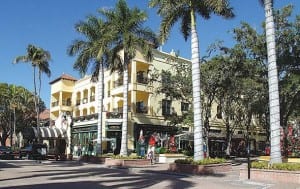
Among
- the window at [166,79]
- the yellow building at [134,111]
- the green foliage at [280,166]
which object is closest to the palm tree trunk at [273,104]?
the green foliage at [280,166]

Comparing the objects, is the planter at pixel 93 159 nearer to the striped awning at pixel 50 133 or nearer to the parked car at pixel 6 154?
the parked car at pixel 6 154

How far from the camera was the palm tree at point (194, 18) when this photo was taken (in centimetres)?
2248

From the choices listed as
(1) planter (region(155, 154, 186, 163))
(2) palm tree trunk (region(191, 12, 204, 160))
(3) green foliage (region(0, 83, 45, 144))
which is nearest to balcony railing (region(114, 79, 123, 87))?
(1) planter (region(155, 154, 186, 163))

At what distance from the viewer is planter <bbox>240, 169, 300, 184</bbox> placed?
17.2m

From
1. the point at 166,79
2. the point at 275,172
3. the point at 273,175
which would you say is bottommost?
the point at 273,175

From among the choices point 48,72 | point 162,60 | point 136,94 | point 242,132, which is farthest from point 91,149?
point 242,132

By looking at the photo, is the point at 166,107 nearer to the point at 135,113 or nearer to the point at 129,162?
the point at 135,113

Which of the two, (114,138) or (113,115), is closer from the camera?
(113,115)

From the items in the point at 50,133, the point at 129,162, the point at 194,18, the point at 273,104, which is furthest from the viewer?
the point at 50,133

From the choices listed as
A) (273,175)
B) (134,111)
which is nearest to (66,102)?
(134,111)

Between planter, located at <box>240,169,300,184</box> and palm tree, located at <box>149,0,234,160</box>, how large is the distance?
4.24 m

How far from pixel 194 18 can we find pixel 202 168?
26.6ft

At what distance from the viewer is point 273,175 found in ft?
58.3

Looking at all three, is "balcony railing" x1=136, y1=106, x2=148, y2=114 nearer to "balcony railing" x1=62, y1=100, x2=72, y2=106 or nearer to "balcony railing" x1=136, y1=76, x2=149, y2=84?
"balcony railing" x1=136, y1=76, x2=149, y2=84
